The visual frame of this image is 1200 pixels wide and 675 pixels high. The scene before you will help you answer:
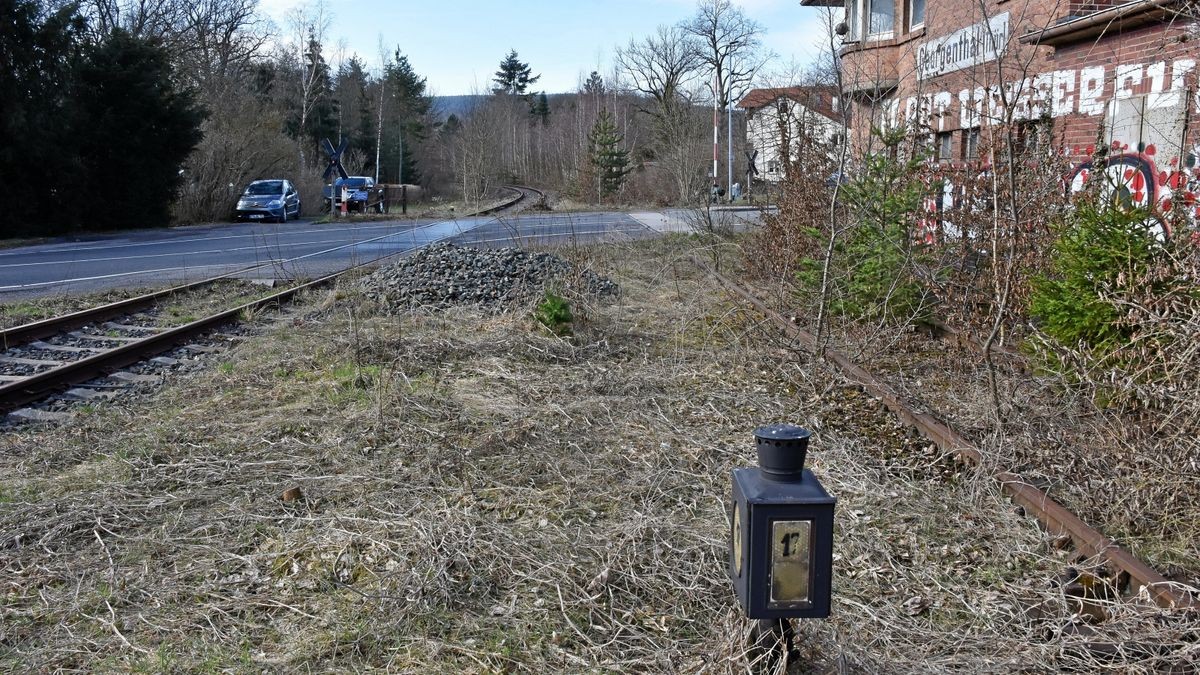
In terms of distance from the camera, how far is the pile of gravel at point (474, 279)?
10727 mm

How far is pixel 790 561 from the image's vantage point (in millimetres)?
2678

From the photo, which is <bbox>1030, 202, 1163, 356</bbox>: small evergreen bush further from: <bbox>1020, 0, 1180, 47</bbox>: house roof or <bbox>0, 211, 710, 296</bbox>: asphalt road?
<bbox>0, 211, 710, 296</bbox>: asphalt road

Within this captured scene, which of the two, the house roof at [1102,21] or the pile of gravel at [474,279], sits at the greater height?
the house roof at [1102,21]

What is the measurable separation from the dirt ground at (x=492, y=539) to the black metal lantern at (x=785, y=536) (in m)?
0.35

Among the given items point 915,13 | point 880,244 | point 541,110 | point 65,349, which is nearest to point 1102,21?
point 880,244

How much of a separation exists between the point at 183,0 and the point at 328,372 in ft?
160

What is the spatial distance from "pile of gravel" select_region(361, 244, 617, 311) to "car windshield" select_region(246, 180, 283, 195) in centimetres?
2337

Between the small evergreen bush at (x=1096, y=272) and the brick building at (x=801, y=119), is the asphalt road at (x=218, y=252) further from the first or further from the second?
the small evergreen bush at (x=1096, y=272)

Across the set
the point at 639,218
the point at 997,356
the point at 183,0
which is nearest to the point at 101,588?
the point at 997,356

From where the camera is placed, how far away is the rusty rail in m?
3.43

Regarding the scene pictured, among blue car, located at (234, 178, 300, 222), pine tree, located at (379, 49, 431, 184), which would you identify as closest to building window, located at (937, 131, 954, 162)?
blue car, located at (234, 178, 300, 222)

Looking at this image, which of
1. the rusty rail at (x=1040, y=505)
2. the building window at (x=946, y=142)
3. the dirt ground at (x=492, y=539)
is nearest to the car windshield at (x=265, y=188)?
Answer: the building window at (x=946, y=142)

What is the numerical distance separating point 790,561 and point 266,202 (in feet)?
109

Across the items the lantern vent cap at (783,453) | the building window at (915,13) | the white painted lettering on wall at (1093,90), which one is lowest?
the lantern vent cap at (783,453)
